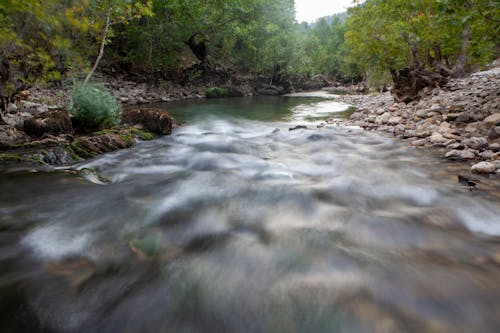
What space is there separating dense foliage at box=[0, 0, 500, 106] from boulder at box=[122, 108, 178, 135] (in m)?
1.57

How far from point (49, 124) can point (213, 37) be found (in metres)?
22.3

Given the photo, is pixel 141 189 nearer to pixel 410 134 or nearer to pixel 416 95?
pixel 410 134

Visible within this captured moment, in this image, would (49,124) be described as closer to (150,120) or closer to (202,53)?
(150,120)

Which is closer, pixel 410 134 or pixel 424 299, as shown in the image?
pixel 424 299

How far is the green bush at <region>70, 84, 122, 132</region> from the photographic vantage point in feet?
20.4

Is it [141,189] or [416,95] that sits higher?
[416,95]

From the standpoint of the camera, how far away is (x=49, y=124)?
18.5 feet

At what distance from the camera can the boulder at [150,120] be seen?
7527mm

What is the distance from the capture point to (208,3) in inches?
837

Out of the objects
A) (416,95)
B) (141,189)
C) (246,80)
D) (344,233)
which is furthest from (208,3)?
(344,233)

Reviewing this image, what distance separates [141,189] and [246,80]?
28.5 meters

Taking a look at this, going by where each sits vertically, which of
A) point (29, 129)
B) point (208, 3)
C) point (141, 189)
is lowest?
point (141, 189)

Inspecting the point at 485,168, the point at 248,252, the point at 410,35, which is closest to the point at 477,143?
the point at 485,168

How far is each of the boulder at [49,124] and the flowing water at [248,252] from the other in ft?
6.35
